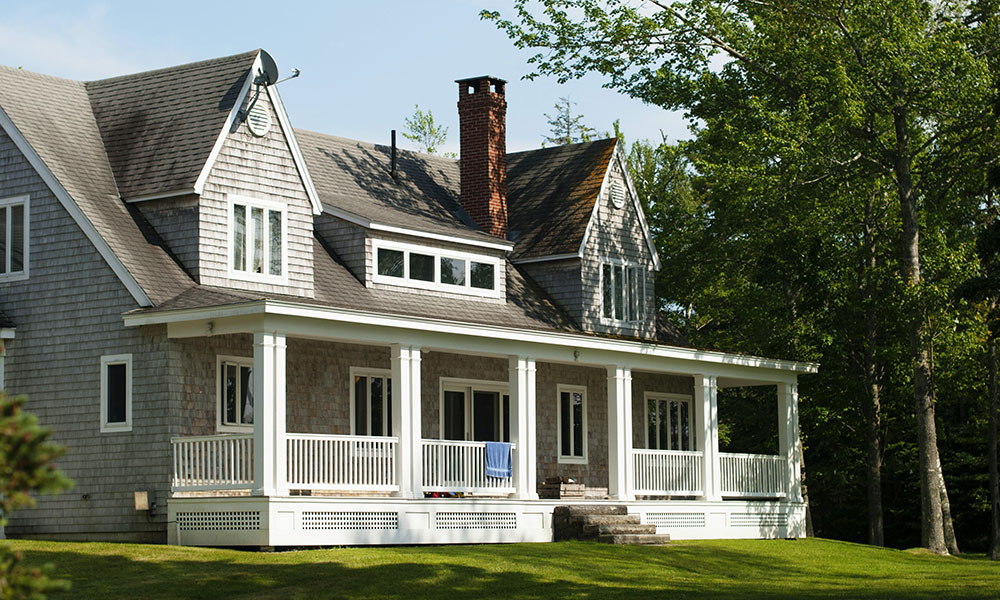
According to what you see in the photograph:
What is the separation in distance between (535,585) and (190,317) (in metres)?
6.78

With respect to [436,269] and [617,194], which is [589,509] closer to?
[436,269]

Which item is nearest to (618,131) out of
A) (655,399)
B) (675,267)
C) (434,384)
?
(675,267)

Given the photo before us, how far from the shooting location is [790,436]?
31156 millimetres

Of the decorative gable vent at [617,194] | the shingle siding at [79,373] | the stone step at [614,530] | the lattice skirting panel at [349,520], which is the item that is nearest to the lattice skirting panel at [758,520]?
the stone step at [614,530]

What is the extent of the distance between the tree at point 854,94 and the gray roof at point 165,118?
1048 centimetres

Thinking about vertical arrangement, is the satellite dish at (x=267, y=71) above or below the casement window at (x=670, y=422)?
above

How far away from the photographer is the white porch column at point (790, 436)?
3106 centimetres

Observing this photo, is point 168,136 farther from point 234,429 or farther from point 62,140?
point 234,429

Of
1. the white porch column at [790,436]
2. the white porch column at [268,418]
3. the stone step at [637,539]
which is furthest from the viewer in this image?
the white porch column at [790,436]

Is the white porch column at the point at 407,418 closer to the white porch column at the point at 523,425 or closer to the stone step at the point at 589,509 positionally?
the white porch column at the point at 523,425

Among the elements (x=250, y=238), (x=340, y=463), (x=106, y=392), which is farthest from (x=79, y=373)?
(x=340, y=463)

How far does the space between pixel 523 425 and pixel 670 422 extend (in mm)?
9421

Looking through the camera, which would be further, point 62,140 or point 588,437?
point 588,437

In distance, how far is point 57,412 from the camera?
22.1 m
